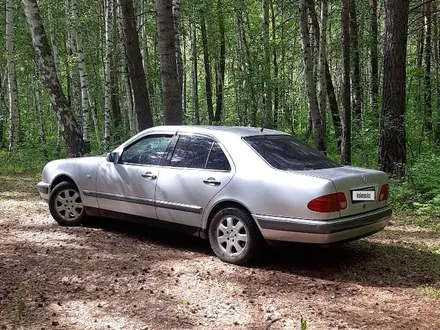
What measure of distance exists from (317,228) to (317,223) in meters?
0.05

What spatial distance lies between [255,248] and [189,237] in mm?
1667

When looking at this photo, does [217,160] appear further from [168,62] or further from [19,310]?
[168,62]

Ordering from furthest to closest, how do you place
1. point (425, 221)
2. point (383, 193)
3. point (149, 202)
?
point (425, 221), point (149, 202), point (383, 193)

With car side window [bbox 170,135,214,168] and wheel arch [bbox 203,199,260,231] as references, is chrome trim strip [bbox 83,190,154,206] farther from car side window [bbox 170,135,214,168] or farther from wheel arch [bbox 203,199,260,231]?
wheel arch [bbox 203,199,260,231]

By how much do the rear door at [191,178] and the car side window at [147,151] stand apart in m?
0.22

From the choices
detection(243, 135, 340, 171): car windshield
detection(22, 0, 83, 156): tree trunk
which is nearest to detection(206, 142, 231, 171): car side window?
detection(243, 135, 340, 171): car windshield

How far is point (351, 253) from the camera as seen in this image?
19.0ft

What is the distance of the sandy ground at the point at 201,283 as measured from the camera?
3.92 metres

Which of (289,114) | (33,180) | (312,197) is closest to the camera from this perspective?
(312,197)

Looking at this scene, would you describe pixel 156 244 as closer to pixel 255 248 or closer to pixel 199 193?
pixel 199 193

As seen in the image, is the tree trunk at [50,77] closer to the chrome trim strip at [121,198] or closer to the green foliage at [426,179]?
the chrome trim strip at [121,198]

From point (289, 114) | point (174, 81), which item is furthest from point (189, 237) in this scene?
point (289, 114)

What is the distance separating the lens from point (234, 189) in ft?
17.2

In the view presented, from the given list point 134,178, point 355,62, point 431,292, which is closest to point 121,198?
point 134,178
